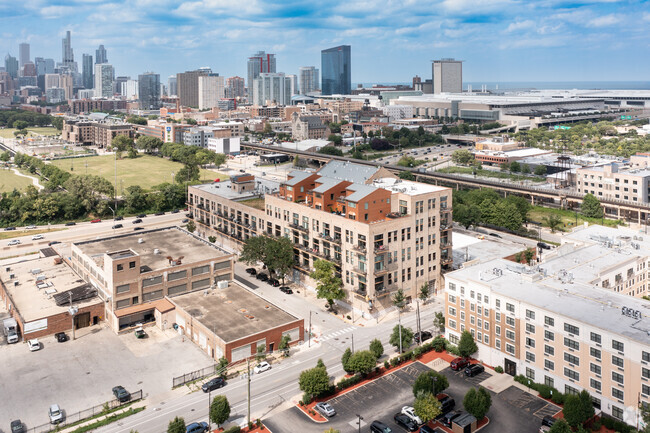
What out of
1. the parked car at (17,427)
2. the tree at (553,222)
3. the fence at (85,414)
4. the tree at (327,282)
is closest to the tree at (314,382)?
the fence at (85,414)

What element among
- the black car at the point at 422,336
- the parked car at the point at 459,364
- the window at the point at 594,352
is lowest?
the parked car at the point at 459,364

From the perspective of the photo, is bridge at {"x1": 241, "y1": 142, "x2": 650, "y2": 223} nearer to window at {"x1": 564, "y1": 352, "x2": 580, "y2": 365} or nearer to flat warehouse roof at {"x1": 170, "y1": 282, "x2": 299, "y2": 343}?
window at {"x1": 564, "y1": 352, "x2": 580, "y2": 365}

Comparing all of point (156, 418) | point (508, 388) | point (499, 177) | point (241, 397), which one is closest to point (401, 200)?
point (508, 388)

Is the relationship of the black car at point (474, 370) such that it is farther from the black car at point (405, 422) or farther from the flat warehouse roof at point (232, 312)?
the flat warehouse roof at point (232, 312)

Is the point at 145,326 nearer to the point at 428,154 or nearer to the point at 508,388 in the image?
the point at 508,388

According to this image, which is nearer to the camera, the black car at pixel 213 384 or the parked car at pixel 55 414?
the parked car at pixel 55 414

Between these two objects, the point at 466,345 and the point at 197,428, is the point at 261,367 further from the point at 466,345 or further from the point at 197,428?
the point at 466,345

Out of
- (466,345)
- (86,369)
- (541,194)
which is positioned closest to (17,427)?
(86,369)

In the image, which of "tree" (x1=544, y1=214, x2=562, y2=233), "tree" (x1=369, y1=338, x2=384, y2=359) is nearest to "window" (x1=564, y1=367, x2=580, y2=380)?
"tree" (x1=369, y1=338, x2=384, y2=359)
